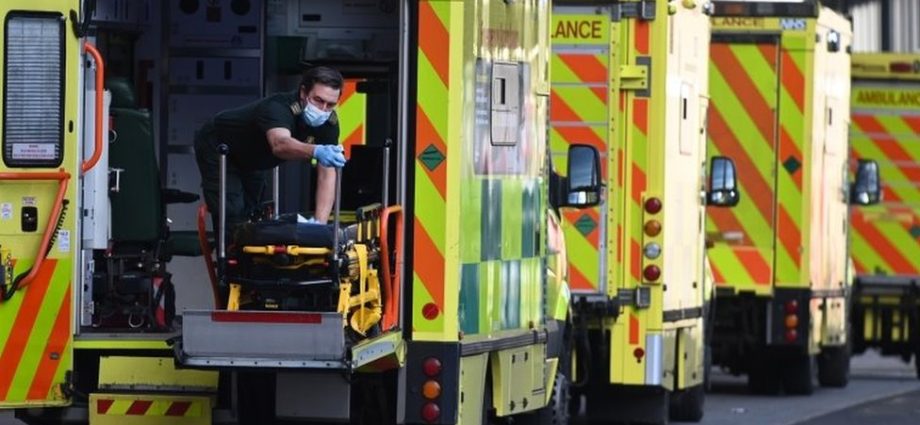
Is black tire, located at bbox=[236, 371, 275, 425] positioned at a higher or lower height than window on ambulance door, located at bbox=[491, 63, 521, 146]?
lower

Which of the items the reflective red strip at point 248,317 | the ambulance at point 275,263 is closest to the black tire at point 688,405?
the ambulance at point 275,263

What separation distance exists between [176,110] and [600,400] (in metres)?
4.42

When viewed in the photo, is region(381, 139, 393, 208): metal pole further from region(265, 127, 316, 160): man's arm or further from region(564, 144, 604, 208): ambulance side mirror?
region(564, 144, 604, 208): ambulance side mirror

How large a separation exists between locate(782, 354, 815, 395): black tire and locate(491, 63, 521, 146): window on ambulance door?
9.88m

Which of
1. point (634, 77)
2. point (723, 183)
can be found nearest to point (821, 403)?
point (723, 183)

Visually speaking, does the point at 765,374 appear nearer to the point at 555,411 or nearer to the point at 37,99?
the point at 555,411

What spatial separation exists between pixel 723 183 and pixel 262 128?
7.94m

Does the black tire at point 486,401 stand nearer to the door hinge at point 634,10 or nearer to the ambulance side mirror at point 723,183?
the door hinge at point 634,10

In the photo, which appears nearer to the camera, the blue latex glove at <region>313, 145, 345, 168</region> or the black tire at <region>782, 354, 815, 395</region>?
the blue latex glove at <region>313, 145, 345, 168</region>

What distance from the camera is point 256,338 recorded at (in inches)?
378

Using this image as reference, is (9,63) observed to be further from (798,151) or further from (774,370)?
(774,370)

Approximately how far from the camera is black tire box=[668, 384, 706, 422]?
17578 mm

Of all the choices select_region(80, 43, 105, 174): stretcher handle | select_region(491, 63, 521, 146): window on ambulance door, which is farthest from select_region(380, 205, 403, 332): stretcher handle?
select_region(80, 43, 105, 174): stretcher handle

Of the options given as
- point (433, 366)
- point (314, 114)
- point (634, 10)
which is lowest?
point (433, 366)
